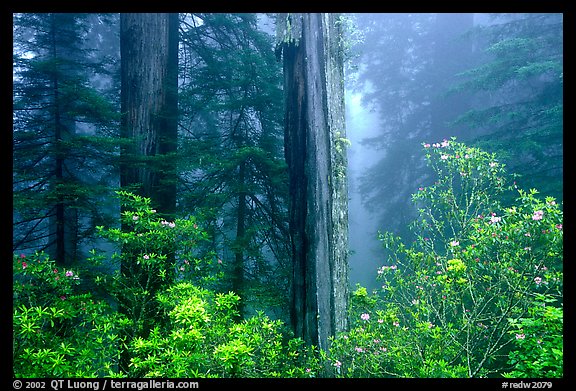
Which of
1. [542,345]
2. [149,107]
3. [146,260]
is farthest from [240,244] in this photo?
[542,345]

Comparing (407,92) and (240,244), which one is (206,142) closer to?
(240,244)

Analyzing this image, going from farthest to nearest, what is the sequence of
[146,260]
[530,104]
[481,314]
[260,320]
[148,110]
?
[530,104]
[148,110]
[146,260]
[481,314]
[260,320]

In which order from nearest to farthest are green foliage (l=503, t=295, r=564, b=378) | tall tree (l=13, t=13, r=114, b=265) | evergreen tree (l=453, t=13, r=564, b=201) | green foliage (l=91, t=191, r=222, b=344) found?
green foliage (l=503, t=295, r=564, b=378) < green foliage (l=91, t=191, r=222, b=344) < tall tree (l=13, t=13, r=114, b=265) < evergreen tree (l=453, t=13, r=564, b=201)

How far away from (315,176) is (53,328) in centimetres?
330

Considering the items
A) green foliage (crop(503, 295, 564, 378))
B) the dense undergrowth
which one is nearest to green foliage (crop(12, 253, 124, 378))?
the dense undergrowth

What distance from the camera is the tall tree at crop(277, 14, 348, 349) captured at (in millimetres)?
3742

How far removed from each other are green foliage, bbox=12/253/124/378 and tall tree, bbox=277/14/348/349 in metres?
2.12

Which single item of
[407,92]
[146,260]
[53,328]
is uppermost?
[407,92]

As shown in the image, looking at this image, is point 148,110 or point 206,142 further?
point 206,142

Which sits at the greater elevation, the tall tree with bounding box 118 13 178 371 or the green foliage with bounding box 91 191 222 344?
the tall tree with bounding box 118 13 178 371

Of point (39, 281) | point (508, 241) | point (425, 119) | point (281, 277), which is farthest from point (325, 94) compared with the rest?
point (425, 119)

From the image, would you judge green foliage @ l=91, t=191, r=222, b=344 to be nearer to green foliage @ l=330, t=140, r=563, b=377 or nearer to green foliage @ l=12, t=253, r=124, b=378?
green foliage @ l=12, t=253, r=124, b=378

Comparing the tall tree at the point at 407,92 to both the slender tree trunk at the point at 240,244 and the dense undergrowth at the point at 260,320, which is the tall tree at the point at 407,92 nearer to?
the slender tree trunk at the point at 240,244

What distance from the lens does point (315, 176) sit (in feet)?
12.6
